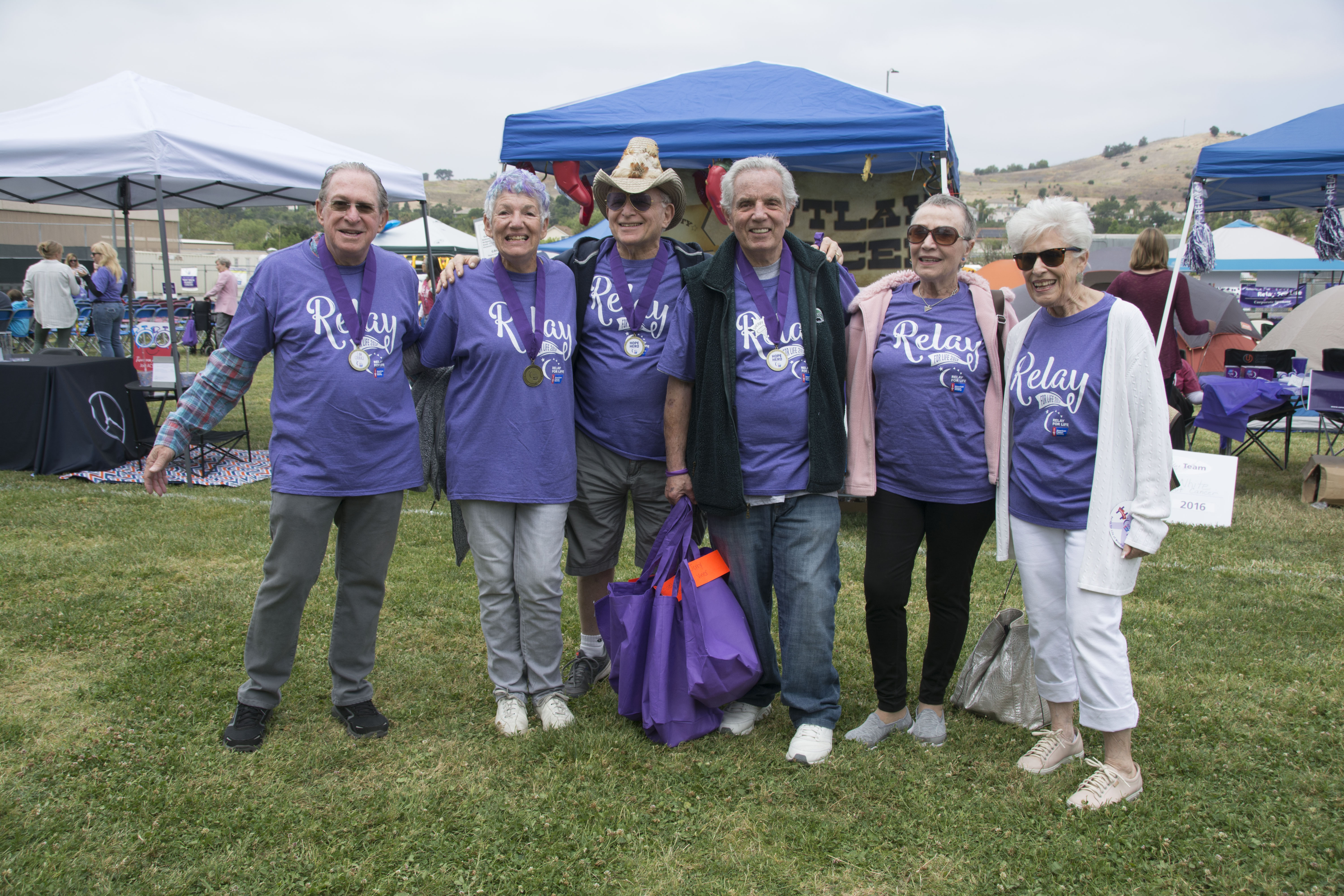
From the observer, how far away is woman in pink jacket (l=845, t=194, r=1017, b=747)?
2.88 metres

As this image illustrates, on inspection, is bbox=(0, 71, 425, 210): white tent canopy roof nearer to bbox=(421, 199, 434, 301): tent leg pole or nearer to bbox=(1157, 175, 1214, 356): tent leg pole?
bbox=(421, 199, 434, 301): tent leg pole

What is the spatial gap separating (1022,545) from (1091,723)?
58 cm

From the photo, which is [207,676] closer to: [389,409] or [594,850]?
[389,409]

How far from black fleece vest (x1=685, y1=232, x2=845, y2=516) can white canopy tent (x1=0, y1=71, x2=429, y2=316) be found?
406cm

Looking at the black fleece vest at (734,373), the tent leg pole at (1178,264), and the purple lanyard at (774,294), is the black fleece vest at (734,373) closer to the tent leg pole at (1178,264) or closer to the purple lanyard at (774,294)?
the purple lanyard at (774,294)

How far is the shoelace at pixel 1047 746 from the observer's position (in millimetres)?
2977

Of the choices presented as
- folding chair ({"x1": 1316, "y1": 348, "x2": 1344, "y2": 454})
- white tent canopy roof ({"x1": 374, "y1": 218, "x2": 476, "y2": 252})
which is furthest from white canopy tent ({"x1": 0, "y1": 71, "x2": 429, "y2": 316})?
white tent canopy roof ({"x1": 374, "y1": 218, "x2": 476, "y2": 252})

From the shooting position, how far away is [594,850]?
2.54m

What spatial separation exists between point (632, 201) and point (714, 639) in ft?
5.16

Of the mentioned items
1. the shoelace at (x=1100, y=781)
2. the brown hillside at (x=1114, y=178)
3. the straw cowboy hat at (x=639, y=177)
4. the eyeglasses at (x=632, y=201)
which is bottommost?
the shoelace at (x=1100, y=781)

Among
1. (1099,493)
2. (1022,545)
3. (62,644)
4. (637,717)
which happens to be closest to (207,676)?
(62,644)

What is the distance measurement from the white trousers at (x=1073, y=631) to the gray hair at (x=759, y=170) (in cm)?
132

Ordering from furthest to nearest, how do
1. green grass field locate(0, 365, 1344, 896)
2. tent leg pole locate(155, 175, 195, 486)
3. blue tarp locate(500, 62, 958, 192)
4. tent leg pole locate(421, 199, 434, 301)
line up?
1. tent leg pole locate(421, 199, 434, 301)
2. tent leg pole locate(155, 175, 195, 486)
3. blue tarp locate(500, 62, 958, 192)
4. green grass field locate(0, 365, 1344, 896)

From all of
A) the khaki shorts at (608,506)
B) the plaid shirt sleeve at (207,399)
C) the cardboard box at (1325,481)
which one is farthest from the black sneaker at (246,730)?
the cardboard box at (1325,481)
